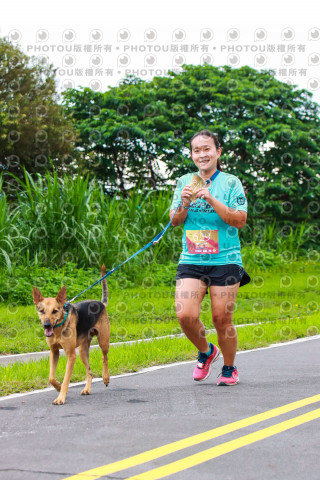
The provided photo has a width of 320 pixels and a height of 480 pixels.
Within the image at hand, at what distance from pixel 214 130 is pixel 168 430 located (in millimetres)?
23861

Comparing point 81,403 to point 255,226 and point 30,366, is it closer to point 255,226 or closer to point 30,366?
point 30,366

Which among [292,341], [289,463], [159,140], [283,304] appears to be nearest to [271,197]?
[159,140]

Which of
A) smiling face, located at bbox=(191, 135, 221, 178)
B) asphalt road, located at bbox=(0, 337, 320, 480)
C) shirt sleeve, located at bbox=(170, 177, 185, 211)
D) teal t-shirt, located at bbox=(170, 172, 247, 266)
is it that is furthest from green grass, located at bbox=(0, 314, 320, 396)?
smiling face, located at bbox=(191, 135, 221, 178)

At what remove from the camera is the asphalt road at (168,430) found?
136 inches

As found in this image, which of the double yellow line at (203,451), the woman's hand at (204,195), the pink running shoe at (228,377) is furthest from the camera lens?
the pink running shoe at (228,377)

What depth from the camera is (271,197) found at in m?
27.1

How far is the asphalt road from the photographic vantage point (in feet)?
11.3

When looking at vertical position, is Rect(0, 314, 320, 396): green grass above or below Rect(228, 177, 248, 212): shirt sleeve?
below

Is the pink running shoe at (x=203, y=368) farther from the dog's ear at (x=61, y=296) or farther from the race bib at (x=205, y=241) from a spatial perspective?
the dog's ear at (x=61, y=296)

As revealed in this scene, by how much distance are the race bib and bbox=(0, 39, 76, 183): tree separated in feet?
53.0

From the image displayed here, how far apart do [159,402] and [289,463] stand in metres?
1.70

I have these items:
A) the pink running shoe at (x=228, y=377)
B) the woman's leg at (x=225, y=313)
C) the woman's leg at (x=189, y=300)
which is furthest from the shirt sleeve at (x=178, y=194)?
the pink running shoe at (x=228, y=377)

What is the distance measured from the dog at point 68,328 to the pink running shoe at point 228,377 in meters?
0.99

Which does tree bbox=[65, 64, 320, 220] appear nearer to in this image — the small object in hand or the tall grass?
the tall grass
